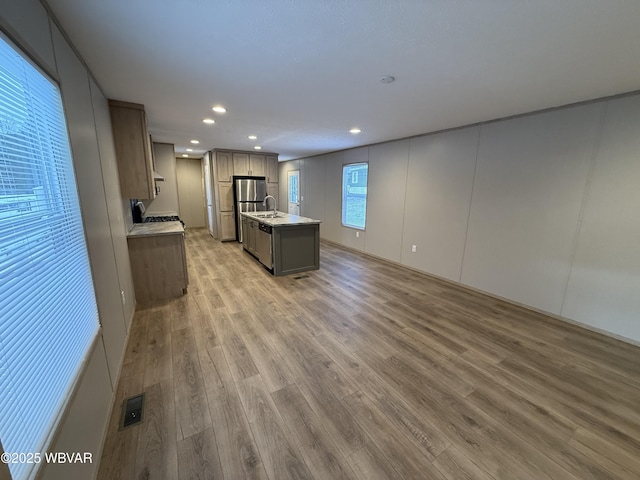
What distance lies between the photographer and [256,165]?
684 centimetres

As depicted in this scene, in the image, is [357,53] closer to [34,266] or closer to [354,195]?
[34,266]

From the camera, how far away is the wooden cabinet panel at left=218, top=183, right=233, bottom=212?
649cm

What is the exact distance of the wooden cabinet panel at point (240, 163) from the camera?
6559mm

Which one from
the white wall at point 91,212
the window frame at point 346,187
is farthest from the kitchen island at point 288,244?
the white wall at point 91,212

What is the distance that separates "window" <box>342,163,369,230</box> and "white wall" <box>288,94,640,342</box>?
1.01m

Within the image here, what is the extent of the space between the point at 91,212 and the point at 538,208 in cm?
Result: 452

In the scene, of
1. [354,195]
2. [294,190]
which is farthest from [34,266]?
[294,190]

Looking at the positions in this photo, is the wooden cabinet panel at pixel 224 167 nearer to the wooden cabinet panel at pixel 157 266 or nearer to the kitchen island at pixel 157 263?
the kitchen island at pixel 157 263

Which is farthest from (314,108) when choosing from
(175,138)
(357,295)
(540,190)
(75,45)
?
(175,138)

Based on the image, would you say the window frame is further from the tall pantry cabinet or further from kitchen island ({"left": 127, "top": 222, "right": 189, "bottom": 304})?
kitchen island ({"left": 127, "top": 222, "right": 189, "bottom": 304})

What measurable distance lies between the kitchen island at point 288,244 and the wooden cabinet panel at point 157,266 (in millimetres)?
1381

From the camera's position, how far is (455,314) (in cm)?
315

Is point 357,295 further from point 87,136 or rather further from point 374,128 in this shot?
point 87,136

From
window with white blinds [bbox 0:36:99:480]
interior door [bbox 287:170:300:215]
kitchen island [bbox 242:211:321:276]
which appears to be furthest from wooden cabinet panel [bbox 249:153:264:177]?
window with white blinds [bbox 0:36:99:480]
